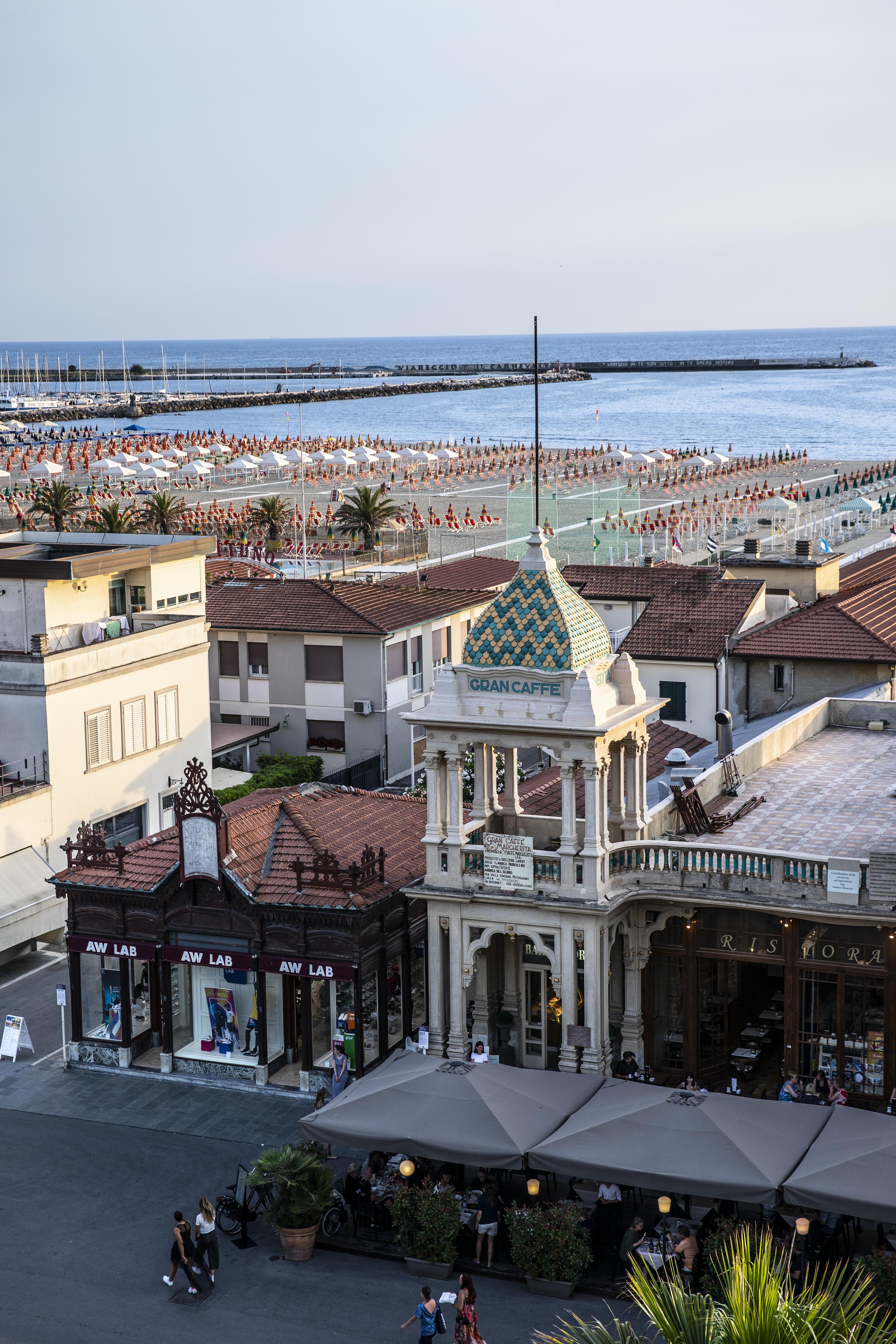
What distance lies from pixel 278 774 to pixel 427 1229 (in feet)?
84.0

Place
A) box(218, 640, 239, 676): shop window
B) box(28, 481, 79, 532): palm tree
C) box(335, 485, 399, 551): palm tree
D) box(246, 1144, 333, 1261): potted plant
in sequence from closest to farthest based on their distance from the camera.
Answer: box(246, 1144, 333, 1261): potted plant, box(218, 640, 239, 676): shop window, box(335, 485, 399, 551): palm tree, box(28, 481, 79, 532): palm tree

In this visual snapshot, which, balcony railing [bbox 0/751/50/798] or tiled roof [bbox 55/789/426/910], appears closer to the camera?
tiled roof [bbox 55/789/426/910]

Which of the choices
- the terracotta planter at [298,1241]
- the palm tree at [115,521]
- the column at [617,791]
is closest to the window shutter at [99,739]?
the column at [617,791]

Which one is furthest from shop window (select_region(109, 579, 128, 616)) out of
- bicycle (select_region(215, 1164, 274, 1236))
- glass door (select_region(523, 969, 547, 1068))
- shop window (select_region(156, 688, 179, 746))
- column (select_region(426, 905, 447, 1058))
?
bicycle (select_region(215, 1164, 274, 1236))

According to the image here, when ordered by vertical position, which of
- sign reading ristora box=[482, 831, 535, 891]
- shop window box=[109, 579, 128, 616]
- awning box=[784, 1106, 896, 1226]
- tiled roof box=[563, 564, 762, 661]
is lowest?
awning box=[784, 1106, 896, 1226]

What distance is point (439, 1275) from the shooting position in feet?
74.1

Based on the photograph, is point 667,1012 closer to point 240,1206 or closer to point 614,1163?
point 614,1163

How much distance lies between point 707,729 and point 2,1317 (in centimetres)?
2606

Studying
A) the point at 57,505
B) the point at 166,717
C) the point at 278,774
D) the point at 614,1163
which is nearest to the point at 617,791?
the point at 614,1163

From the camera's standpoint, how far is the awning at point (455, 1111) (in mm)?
22781

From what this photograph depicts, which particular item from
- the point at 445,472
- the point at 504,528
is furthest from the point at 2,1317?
the point at 445,472

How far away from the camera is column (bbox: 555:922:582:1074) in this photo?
26.2 metres

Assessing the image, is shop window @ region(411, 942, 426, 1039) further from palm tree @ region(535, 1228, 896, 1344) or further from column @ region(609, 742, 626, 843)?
palm tree @ region(535, 1228, 896, 1344)

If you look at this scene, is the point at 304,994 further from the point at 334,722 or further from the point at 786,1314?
the point at 334,722
